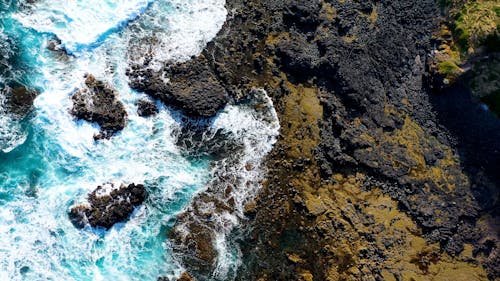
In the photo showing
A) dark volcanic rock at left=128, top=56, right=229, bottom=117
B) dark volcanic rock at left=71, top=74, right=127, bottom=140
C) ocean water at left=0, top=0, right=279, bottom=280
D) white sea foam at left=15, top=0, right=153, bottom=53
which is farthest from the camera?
white sea foam at left=15, top=0, right=153, bottom=53

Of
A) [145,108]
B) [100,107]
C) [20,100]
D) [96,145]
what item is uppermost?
[145,108]

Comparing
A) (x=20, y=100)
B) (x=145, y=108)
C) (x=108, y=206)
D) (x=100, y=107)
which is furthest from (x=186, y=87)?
(x=20, y=100)

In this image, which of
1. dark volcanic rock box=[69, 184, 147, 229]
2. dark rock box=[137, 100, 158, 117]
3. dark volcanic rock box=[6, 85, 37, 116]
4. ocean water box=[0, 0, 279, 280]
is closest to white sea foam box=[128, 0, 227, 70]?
ocean water box=[0, 0, 279, 280]

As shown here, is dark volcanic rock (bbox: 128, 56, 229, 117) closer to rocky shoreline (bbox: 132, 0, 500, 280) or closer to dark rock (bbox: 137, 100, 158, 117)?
rocky shoreline (bbox: 132, 0, 500, 280)

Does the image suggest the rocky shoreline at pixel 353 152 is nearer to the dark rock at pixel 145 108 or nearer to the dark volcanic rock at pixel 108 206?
the dark rock at pixel 145 108

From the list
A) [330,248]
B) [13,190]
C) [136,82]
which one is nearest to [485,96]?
[330,248]

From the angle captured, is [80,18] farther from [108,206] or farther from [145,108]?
[108,206]

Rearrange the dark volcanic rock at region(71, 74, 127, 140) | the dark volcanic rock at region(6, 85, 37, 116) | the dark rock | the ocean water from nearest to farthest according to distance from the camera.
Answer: the ocean water
the dark volcanic rock at region(6, 85, 37, 116)
the dark volcanic rock at region(71, 74, 127, 140)
the dark rock
